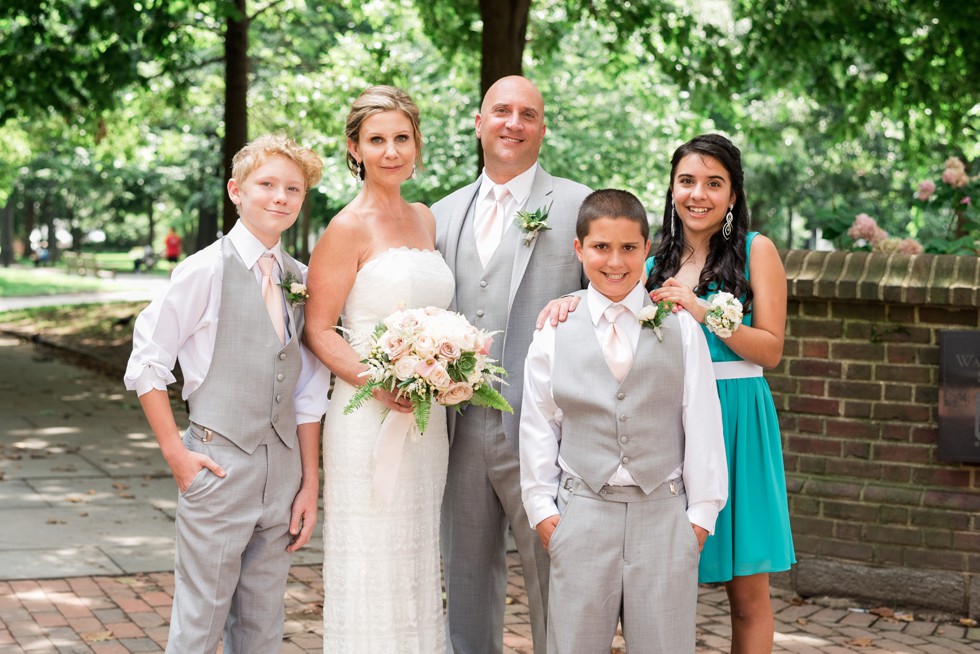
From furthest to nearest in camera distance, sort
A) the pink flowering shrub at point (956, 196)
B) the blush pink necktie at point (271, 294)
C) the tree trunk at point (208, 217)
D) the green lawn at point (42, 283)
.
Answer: the tree trunk at point (208, 217), the green lawn at point (42, 283), the pink flowering shrub at point (956, 196), the blush pink necktie at point (271, 294)

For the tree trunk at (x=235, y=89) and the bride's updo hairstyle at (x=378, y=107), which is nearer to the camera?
the bride's updo hairstyle at (x=378, y=107)

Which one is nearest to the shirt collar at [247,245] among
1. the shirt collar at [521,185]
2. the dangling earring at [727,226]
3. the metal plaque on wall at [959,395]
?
the shirt collar at [521,185]

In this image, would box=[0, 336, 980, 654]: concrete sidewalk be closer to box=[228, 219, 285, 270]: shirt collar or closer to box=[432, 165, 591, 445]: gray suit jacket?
box=[432, 165, 591, 445]: gray suit jacket

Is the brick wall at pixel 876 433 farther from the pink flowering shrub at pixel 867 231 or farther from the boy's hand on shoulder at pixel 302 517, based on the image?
the boy's hand on shoulder at pixel 302 517

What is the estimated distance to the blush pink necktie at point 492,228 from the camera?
4.31 meters

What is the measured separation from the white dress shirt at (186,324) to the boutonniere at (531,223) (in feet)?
3.25

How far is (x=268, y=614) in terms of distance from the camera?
12.5ft

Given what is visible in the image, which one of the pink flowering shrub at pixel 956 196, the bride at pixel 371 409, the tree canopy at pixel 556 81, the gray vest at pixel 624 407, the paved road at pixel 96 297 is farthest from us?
the paved road at pixel 96 297

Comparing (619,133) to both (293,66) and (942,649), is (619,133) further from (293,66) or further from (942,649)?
(942,649)

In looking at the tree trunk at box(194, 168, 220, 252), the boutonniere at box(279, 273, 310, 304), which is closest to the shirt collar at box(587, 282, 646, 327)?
the boutonniere at box(279, 273, 310, 304)

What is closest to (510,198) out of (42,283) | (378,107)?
(378,107)

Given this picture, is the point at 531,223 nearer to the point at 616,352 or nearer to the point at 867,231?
the point at 616,352

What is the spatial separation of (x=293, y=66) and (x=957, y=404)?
53.1ft

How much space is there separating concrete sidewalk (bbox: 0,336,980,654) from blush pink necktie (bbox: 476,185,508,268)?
2.00 metres
